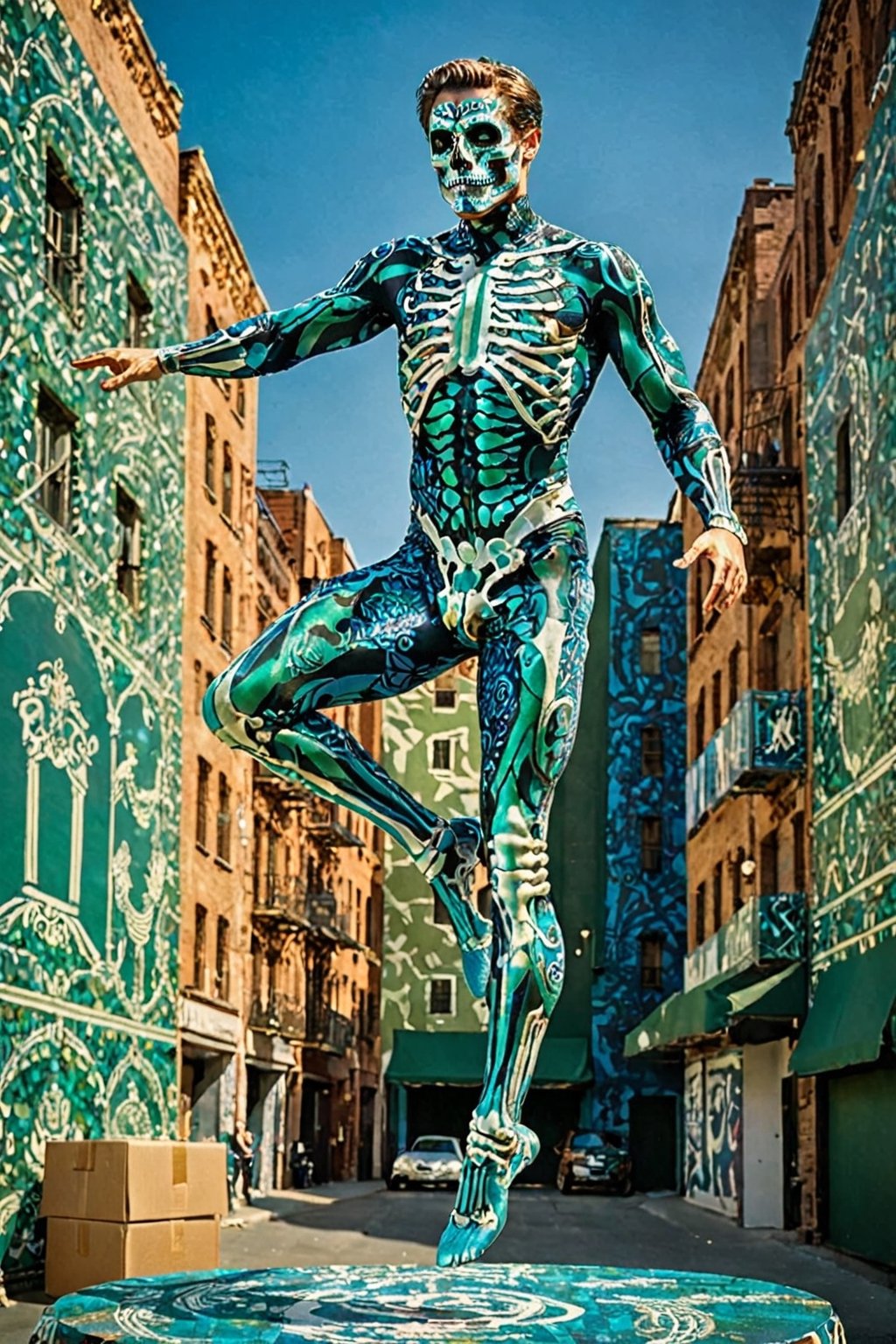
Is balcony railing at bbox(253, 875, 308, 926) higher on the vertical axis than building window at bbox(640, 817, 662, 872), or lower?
lower

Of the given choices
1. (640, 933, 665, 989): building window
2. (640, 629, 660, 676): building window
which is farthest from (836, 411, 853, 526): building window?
(640, 629, 660, 676): building window

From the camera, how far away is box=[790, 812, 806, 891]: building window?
27.7m

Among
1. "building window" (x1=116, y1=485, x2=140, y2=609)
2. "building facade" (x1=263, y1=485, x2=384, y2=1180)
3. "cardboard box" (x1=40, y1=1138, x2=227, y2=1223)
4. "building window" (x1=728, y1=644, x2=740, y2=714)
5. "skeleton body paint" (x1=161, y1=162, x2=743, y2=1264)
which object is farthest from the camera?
"building facade" (x1=263, y1=485, x2=384, y2=1180)

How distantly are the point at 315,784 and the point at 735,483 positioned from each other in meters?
23.7

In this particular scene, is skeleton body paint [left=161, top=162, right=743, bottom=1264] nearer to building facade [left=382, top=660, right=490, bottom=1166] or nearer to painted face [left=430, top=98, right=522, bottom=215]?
painted face [left=430, top=98, right=522, bottom=215]

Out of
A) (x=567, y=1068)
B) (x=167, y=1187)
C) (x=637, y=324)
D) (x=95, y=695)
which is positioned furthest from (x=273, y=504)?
(x=637, y=324)

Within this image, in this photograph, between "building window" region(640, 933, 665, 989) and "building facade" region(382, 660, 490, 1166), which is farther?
"building facade" region(382, 660, 490, 1166)

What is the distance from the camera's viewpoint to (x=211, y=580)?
36.1 m

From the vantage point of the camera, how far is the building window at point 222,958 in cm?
3672

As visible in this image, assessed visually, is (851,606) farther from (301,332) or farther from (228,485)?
(301,332)

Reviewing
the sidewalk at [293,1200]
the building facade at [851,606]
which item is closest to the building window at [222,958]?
the sidewalk at [293,1200]

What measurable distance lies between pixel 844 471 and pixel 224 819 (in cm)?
1677

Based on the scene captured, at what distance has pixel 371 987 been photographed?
2549 inches

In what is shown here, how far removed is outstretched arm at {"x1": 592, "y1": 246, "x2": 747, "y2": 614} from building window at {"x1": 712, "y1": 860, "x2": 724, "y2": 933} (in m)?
32.9
